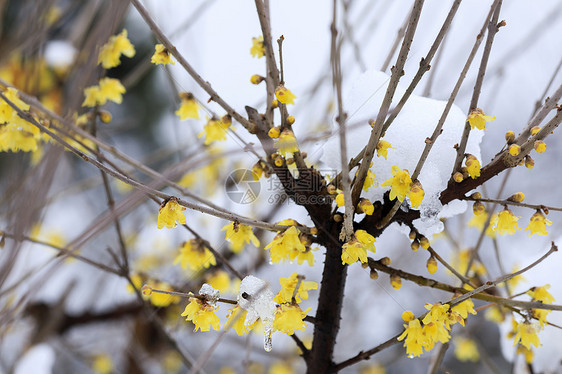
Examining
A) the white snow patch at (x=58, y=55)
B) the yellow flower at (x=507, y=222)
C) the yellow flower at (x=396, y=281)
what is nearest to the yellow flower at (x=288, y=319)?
the yellow flower at (x=396, y=281)

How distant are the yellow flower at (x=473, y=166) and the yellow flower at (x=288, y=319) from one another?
421 mm

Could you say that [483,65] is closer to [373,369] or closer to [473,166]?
[473,166]

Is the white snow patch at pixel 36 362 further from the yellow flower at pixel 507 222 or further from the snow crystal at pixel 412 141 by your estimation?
the yellow flower at pixel 507 222

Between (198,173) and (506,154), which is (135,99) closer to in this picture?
(198,173)

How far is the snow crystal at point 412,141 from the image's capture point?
39.1 inches

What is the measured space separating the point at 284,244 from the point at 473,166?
1.30ft

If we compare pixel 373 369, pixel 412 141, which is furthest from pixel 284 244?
pixel 373 369

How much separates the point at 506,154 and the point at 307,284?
1.52 ft

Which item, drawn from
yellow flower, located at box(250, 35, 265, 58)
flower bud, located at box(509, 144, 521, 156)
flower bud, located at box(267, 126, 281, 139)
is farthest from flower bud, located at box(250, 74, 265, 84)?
flower bud, located at box(509, 144, 521, 156)

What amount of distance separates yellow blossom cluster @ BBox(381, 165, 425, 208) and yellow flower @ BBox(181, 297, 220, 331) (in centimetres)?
41

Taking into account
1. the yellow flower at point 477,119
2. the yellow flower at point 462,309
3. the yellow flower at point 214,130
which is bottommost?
the yellow flower at point 462,309

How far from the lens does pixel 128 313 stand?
3.08m

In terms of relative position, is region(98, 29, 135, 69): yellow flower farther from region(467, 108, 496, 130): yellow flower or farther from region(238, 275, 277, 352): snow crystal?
region(467, 108, 496, 130): yellow flower

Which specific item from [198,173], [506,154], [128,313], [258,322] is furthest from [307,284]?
[128,313]
